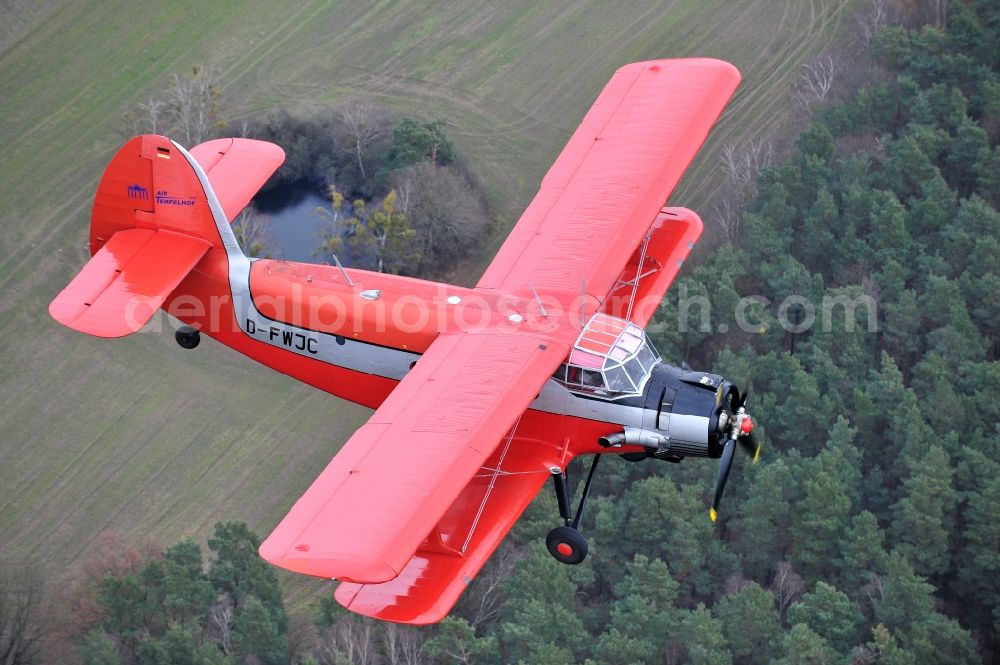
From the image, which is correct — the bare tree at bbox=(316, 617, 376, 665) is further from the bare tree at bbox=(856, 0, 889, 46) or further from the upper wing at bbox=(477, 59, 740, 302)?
the bare tree at bbox=(856, 0, 889, 46)

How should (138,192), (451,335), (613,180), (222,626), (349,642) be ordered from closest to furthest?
(451,335) → (138,192) → (613,180) → (349,642) → (222,626)

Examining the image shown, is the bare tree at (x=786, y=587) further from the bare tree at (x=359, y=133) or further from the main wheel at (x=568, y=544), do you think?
the bare tree at (x=359, y=133)

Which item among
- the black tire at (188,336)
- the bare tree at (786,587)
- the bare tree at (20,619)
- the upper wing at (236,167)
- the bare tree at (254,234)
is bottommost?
the bare tree at (20,619)

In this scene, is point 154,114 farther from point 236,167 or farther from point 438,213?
point 236,167

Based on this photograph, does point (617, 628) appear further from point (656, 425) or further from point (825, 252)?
point (825, 252)

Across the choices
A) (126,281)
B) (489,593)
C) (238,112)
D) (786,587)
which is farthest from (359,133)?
(786,587)

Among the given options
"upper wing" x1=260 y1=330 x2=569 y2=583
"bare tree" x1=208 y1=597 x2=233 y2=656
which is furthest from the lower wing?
"bare tree" x1=208 y1=597 x2=233 y2=656

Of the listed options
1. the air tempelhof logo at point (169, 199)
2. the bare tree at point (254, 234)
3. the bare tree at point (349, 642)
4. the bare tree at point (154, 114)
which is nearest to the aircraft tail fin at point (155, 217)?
the air tempelhof logo at point (169, 199)
